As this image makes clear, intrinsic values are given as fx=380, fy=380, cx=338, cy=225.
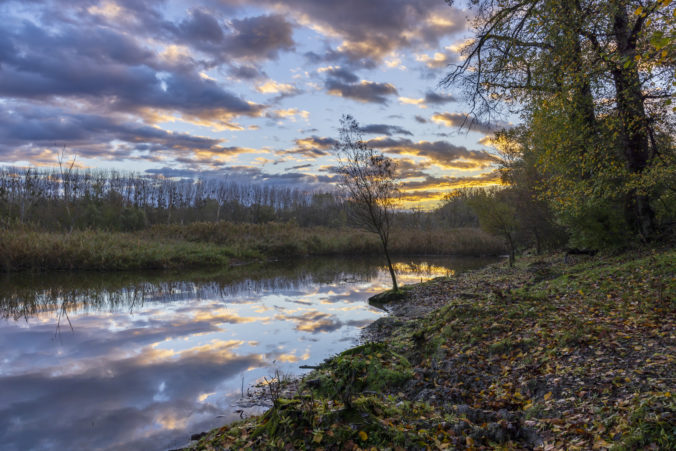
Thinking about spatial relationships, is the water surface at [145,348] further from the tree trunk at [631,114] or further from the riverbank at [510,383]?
the tree trunk at [631,114]

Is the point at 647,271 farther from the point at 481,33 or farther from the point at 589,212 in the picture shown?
the point at 481,33

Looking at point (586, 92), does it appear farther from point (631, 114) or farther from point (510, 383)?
point (510, 383)

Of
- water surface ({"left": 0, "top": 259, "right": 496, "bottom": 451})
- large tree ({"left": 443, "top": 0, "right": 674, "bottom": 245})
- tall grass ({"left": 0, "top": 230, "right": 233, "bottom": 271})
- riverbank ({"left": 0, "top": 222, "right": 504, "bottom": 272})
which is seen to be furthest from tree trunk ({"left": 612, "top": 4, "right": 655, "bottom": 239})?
tall grass ({"left": 0, "top": 230, "right": 233, "bottom": 271})

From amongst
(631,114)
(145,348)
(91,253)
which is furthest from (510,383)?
(91,253)

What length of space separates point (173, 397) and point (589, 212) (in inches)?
636

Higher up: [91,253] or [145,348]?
[91,253]

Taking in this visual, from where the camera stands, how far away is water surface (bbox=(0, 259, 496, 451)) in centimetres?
646

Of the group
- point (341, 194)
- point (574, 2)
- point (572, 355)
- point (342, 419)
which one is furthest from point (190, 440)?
point (574, 2)

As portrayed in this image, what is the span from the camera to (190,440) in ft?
18.9

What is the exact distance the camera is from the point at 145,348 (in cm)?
1073

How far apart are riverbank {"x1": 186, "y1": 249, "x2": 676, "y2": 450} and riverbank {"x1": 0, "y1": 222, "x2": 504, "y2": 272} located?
23.7 meters

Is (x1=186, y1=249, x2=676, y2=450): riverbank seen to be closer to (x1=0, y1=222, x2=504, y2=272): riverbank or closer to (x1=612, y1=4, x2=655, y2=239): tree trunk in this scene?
(x1=612, y1=4, x2=655, y2=239): tree trunk

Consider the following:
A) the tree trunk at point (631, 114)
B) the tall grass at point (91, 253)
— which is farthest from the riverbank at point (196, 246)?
the tree trunk at point (631, 114)

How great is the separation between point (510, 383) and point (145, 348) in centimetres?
957
